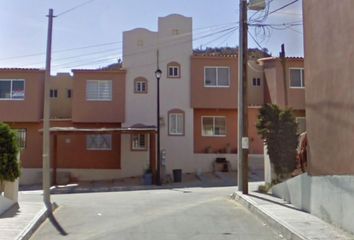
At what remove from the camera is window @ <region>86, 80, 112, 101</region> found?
39.1 metres

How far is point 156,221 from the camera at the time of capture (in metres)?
15.0

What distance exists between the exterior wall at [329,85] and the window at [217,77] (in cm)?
2374

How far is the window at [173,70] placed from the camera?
129 ft

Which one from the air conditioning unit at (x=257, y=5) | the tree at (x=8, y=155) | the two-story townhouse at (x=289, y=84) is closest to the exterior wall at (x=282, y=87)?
the two-story townhouse at (x=289, y=84)

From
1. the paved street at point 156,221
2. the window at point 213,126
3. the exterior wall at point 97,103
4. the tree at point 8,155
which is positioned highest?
the exterior wall at point 97,103

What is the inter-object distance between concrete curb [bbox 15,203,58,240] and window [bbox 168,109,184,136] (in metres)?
22.6

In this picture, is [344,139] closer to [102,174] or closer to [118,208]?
[118,208]

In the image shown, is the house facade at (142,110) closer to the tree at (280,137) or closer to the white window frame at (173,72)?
the white window frame at (173,72)

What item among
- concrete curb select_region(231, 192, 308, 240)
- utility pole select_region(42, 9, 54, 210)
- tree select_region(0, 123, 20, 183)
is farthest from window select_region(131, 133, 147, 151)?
tree select_region(0, 123, 20, 183)

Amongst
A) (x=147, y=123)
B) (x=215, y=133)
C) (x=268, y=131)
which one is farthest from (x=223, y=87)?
(x=268, y=131)

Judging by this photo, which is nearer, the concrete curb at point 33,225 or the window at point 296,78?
the concrete curb at point 33,225

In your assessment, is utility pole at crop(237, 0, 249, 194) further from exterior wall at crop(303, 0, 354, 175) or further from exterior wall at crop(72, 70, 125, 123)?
exterior wall at crop(72, 70, 125, 123)

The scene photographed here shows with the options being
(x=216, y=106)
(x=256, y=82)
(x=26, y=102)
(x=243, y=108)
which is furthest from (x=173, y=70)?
(x=243, y=108)

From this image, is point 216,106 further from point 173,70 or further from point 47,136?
point 47,136
